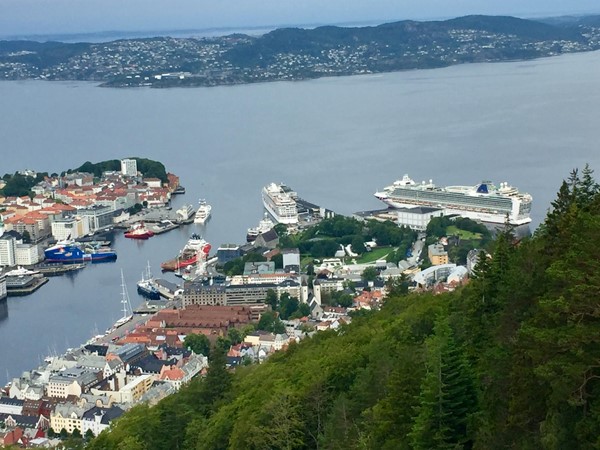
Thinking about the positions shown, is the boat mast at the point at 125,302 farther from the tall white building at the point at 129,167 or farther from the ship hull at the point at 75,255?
the tall white building at the point at 129,167

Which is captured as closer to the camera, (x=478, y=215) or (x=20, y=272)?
(x=20, y=272)

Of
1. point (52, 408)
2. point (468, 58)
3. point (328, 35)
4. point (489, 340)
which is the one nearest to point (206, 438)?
point (489, 340)

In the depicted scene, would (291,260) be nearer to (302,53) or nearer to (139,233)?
(139,233)

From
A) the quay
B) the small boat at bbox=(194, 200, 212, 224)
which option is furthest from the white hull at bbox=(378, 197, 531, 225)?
the quay

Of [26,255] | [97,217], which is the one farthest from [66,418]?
[97,217]

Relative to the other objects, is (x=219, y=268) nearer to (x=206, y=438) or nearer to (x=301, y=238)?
(x=301, y=238)
